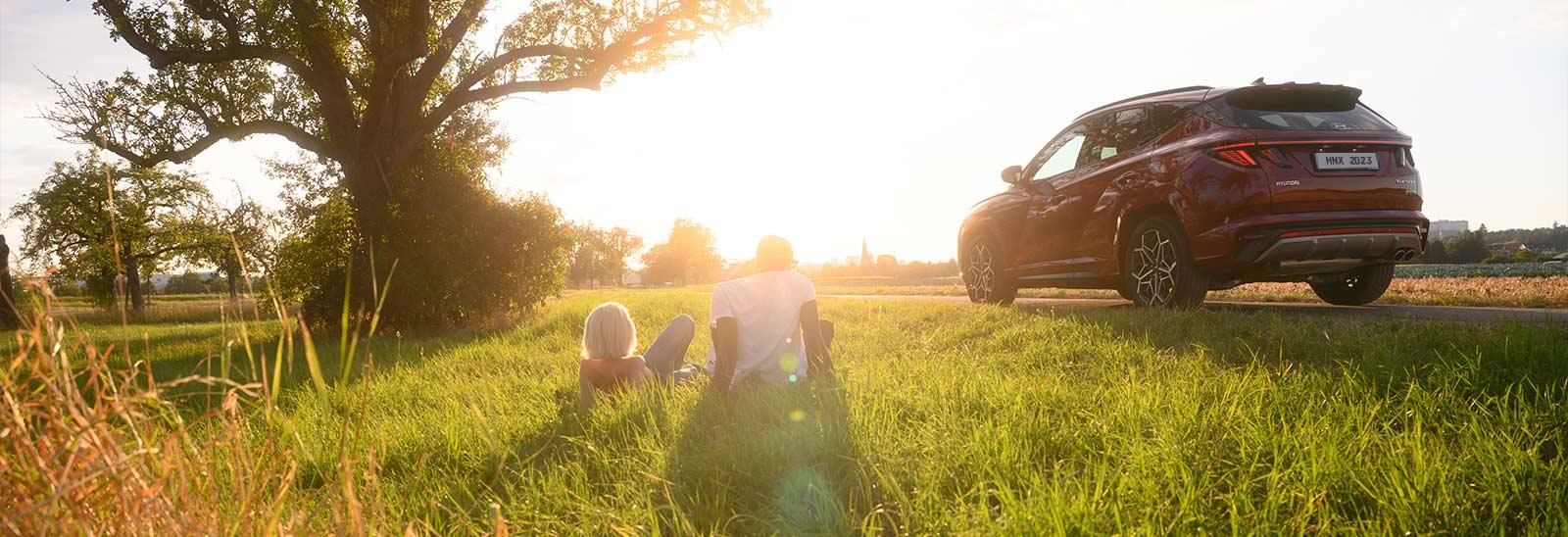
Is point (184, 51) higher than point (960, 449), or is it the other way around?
point (184, 51)

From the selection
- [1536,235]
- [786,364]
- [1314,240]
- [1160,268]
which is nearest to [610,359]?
[786,364]

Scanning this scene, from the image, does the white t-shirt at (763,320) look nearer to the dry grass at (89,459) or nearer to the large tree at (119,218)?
the dry grass at (89,459)

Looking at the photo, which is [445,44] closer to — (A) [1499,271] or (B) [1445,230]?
(A) [1499,271]

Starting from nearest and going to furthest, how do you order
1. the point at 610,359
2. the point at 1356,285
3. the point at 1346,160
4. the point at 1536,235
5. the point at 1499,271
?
the point at 610,359 < the point at 1346,160 < the point at 1356,285 < the point at 1499,271 < the point at 1536,235

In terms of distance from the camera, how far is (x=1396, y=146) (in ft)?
19.2

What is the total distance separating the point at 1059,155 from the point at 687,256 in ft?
255

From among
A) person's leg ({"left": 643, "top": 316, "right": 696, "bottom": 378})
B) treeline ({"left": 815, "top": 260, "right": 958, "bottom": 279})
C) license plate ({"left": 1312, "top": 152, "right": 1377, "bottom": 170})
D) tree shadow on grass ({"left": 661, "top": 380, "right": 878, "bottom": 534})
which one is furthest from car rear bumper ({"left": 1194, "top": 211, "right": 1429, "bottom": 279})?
treeline ({"left": 815, "top": 260, "right": 958, "bottom": 279})

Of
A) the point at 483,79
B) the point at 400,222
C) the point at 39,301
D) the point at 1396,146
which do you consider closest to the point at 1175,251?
the point at 1396,146

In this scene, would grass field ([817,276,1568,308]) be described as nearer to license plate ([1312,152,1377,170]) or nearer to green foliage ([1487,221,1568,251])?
license plate ([1312,152,1377,170])

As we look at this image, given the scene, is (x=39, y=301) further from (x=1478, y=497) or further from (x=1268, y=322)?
(x=1268, y=322)

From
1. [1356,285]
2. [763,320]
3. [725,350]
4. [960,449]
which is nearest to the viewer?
[960,449]

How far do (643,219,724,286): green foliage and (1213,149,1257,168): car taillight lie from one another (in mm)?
78136

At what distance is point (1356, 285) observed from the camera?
23.7ft

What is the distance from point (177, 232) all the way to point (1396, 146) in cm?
4288
